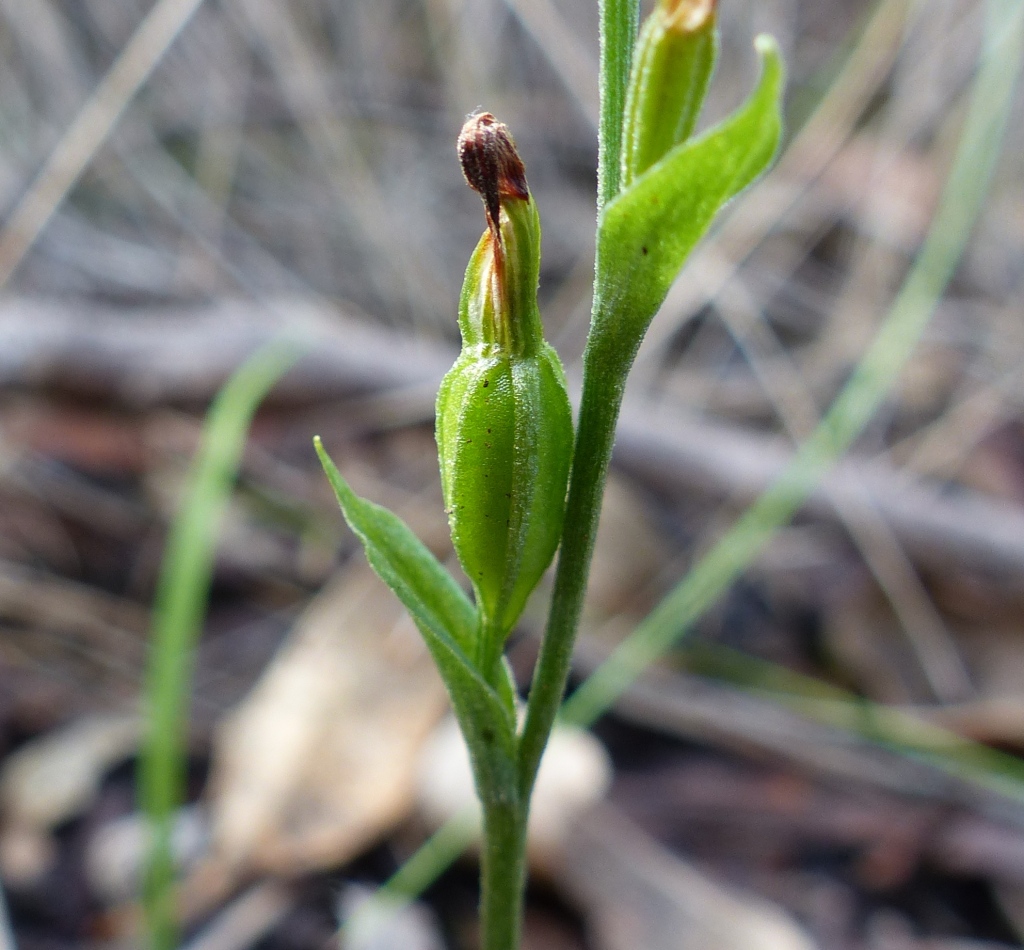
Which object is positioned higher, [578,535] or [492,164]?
[492,164]

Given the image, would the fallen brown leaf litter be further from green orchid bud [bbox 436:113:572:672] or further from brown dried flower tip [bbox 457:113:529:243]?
brown dried flower tip [bbox 457:113:529:243]

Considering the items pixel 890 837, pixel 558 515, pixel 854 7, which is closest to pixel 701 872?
pixel 890 837

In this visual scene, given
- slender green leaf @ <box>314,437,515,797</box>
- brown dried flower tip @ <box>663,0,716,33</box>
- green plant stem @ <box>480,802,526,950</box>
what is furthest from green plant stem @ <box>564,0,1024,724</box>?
brown dried flower tip @ <box>663,0,716,33</box>

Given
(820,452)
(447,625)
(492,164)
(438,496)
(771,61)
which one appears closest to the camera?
(771,61)

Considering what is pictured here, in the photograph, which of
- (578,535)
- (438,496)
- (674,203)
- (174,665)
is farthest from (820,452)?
(674,203)

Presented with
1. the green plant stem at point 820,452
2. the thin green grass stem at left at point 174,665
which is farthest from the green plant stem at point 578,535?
the green plant stem at point 820,452

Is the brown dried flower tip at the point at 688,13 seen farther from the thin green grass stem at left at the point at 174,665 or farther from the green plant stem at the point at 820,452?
the green plant stem at the point at 820,452

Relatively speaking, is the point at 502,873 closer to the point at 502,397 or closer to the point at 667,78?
the point at 502,397
